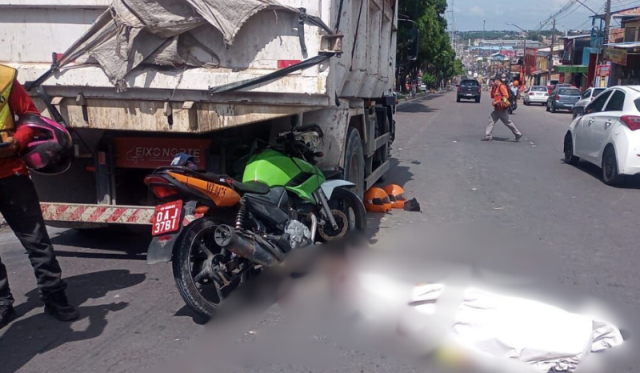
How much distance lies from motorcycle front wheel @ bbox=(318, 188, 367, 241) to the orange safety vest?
2839 millimetres

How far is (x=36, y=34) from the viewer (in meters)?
5.44

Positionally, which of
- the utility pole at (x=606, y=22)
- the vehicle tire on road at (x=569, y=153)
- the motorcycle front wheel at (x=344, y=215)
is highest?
the utility pole at (x=606, y=22)

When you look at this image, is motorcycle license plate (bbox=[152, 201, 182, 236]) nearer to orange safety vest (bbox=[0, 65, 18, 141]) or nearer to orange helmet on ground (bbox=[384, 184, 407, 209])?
orange safety vest (bbox=[0, 65, 18, 141])

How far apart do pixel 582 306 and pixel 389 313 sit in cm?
154

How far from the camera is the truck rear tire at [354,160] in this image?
707cm

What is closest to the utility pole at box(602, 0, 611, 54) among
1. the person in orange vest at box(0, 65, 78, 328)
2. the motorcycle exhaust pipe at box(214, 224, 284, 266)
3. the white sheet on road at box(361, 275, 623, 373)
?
the white sheet on road at box(361, 275, 623, 373)

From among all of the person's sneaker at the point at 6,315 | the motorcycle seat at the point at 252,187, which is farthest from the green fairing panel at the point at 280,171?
the person's sneaker at the point at 6,315

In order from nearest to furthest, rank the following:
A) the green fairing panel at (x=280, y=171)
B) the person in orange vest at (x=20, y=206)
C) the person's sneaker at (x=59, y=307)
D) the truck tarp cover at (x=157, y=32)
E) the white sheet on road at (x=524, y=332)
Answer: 1. the white sheet on road at (x=524, y=332)
2. the person in orange vest at (x=20, y=206)
3. the person's sneaker at (x=59, y=307)
4. the truck tarp cover at (x=157, y=32)
5. the green fairing panel at (x=280, y=171)

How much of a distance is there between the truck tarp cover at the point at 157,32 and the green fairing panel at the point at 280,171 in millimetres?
876

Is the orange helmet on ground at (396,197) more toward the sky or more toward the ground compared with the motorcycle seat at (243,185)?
more toward the ground

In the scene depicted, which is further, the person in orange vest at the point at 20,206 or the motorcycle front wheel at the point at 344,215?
the motorcycle front wheel at the point at 344,215

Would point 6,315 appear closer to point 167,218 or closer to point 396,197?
point 167,218

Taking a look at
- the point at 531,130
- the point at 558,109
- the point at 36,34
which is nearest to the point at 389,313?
the point at 36,34

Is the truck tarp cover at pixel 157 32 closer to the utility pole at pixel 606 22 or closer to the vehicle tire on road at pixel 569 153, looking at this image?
the vehicle tire on road at pixel 569 153
